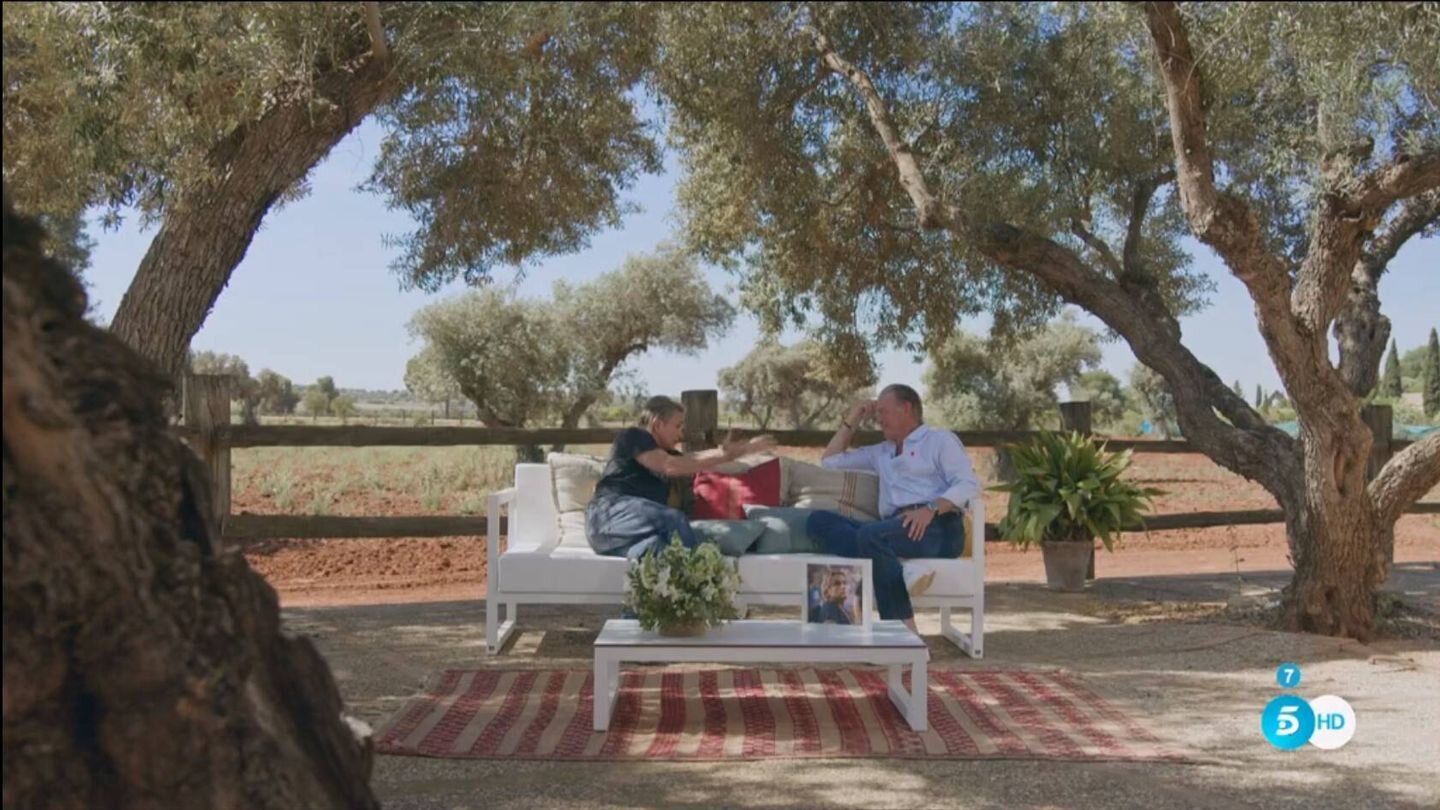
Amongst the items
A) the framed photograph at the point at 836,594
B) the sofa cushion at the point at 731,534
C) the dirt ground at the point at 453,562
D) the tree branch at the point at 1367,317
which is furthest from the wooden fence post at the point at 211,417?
the tree branch at the point at 1367,317

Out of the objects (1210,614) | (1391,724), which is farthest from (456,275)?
(1391,724)

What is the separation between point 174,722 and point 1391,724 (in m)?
4.53

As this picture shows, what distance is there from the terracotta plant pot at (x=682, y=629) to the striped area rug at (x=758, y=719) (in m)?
0.37

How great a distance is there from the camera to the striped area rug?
458 centimetres

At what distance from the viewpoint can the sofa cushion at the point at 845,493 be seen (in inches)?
283

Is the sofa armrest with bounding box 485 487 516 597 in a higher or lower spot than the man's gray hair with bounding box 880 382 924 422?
lower

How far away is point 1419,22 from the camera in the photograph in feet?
15.6

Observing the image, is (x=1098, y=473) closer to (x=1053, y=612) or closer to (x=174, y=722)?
(x=1053, y=612)

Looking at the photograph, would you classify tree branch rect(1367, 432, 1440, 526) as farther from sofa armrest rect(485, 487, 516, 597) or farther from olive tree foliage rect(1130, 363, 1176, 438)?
olive tree foliage rect(1130, 363, 1176, 438)

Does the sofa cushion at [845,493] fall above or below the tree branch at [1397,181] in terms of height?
below

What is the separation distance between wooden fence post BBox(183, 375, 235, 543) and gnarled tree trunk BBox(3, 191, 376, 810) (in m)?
5.43

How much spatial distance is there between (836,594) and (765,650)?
829 millimetres

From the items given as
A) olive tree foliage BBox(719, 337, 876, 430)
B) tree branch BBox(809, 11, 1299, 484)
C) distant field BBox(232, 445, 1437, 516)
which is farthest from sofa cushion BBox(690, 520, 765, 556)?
olive tree foliage BBox(719, 337, 876, 430)

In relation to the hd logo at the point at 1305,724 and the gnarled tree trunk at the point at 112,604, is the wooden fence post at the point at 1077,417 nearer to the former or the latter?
the hd logo at the point at 1305,724
